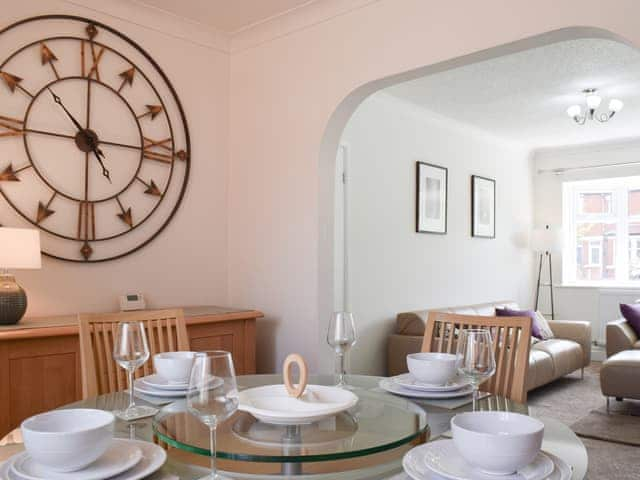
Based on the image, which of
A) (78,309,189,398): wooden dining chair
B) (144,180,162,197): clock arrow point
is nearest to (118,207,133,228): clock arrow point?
(144,180,162,197): clock arrow point

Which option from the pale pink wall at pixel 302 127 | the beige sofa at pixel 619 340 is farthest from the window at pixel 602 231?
the pale pink wall at pixel 302 127

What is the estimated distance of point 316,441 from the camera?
4.03ft

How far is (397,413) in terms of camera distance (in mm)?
1474

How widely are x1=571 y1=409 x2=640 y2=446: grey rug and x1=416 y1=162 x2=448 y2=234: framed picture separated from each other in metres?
2.02

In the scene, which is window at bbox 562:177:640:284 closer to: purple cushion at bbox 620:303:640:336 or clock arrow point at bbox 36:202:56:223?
purple cushion at bbox 620:303:640:336

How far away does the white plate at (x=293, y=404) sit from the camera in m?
1.31

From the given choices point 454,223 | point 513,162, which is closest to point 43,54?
point 454,223

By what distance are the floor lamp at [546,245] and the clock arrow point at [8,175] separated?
582 centimetres

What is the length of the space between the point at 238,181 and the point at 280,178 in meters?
0.39

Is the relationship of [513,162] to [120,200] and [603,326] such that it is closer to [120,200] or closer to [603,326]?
[603,326]

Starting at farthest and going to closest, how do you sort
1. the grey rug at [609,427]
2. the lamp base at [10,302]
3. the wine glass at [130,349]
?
the grey rug at [609,427] → the lamp base at [10,302] → the wine glass at [130,349]

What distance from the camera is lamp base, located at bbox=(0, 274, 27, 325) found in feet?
8.04

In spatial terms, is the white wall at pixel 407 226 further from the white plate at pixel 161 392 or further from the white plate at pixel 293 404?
the white plate at pixel 293 404

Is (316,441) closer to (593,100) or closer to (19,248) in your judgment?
(19,248)
